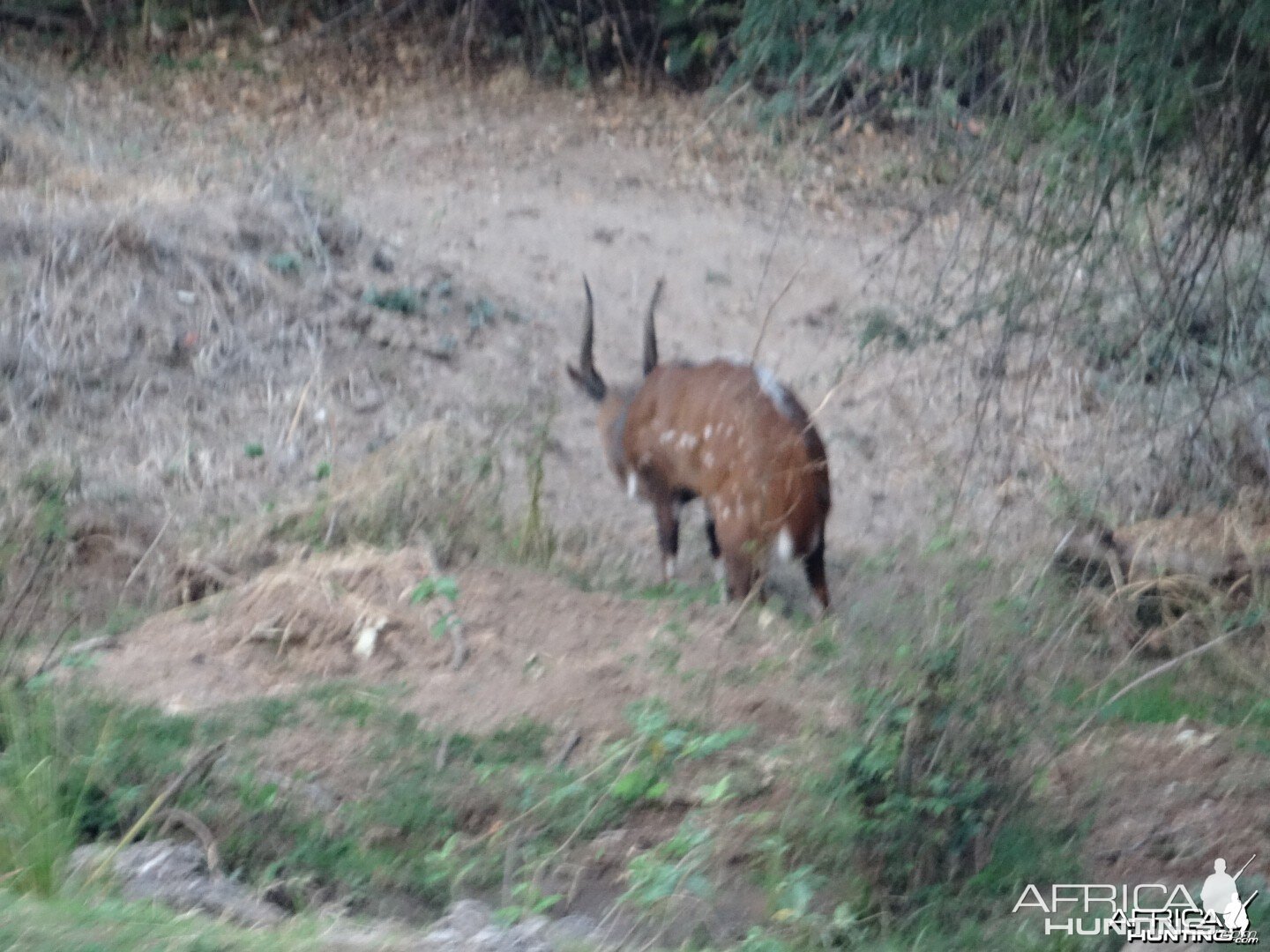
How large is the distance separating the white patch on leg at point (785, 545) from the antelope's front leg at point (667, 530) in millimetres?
1151

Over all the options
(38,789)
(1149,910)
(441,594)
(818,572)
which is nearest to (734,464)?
(818,572)

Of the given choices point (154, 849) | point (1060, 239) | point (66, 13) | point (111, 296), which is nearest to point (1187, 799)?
point (1060, 239)

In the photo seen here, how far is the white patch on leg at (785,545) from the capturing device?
799cm

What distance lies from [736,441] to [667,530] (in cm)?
118

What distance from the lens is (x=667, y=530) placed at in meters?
9.14

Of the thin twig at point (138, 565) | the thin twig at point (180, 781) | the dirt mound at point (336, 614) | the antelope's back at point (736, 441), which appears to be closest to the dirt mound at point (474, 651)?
the dirt mound at point (336, 614)

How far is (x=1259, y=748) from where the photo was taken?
240 inches

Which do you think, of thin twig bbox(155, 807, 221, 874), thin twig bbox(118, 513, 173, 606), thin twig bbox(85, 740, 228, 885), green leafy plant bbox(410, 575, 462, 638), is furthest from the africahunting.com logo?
thin twig bbox(118, 513, 173, 606)

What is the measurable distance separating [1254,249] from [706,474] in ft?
9.63

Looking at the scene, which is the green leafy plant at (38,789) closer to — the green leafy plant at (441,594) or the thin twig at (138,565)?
the green leafy plant at (441,594)

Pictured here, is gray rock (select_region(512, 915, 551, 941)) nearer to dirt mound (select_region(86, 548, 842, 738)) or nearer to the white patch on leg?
dirt mound (select_region(86, 548, 842, 738))

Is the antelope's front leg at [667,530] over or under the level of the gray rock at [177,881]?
under

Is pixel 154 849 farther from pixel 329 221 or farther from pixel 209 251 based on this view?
pixel 329 221

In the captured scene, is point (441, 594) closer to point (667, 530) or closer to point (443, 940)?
point (667, 530)
